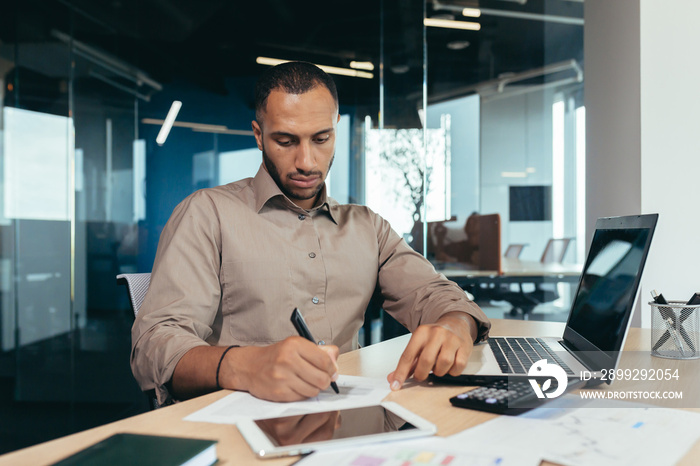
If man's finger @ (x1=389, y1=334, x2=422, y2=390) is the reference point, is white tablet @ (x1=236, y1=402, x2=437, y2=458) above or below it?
below

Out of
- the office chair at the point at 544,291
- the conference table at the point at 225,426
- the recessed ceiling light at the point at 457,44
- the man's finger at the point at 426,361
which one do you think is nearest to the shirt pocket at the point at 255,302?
the conference table at the point at 225,426

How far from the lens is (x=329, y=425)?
2.31 ft

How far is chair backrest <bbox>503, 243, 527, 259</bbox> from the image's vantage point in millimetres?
4301

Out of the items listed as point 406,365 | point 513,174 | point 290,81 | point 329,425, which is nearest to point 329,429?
point 329,425

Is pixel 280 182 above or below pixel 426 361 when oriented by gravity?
above

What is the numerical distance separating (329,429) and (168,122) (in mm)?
3765

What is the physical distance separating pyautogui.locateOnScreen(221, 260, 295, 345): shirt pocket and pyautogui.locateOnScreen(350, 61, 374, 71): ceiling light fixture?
3304 millimetres

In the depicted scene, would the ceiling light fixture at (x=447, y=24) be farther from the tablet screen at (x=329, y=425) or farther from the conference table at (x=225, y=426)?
the tablet screen at (x=329, y=425)

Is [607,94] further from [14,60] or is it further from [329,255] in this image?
[14,60]

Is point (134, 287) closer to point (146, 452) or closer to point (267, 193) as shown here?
point (267, 193)

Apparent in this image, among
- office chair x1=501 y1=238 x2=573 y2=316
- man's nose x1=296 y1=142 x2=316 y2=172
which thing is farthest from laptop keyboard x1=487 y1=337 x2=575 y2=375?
office chair x1=501 y1=238 x2=573 y2=316

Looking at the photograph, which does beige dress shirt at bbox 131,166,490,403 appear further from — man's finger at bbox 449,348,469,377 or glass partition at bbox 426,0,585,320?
glass partition at bbox 426,0,585,320

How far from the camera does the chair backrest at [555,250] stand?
13.5 ft

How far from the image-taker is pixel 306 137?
4.33 feet
